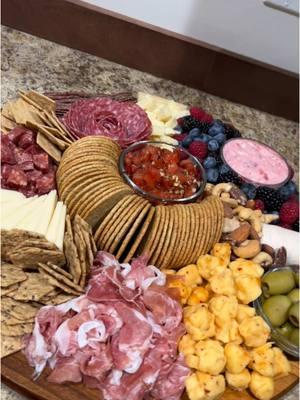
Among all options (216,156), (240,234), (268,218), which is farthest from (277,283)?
(216,156)

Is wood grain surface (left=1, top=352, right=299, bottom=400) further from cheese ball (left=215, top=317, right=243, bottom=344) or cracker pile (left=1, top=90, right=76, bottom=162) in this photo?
cracker pile (left=1, top=90, right=76, bottom=162)

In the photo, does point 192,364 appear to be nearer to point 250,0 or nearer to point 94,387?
point 94,387

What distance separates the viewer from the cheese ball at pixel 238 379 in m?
1.20

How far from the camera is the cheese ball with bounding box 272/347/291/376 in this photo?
1.27 m

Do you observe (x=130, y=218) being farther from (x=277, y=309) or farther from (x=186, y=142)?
(x=186, y=142)

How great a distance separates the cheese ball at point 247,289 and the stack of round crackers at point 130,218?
129 mm

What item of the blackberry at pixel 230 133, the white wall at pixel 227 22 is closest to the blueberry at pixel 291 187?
the blackberry at pixel 230 133

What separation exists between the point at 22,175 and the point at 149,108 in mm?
551

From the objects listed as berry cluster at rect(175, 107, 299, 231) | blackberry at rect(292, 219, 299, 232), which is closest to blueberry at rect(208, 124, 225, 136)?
berry cluster at rect(175, 107, 299, 231)

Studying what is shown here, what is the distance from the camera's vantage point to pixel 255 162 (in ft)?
5.73

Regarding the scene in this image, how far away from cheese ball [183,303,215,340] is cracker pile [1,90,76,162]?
19.7 inches

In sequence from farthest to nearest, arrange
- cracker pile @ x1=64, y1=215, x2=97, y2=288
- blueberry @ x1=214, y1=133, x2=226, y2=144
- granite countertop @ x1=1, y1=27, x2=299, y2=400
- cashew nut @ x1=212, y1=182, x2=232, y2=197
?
granite countertop @ x1=1, y1=27, x2=299, y2=400
blueberry @ x1=214, y1=133, x2=226, y2=144
cashew nut @ x1=212, y1=182, x2=232, y2=197
cracker pile @ x1=64, y1=215, x2=97, y2=288

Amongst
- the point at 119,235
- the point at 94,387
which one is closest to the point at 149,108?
the point at 119,235

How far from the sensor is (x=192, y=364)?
1183 mm
